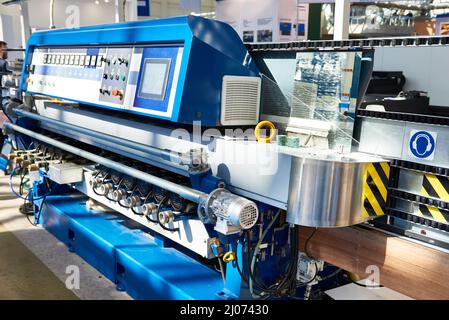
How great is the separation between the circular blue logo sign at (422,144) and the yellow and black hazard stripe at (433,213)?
0.19 m

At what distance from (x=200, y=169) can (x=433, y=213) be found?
0.89 metres

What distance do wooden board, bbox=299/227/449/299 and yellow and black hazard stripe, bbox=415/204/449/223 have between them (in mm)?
110

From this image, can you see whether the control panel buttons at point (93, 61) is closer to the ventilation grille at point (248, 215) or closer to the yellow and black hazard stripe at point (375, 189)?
the ventilation grille at point (248, 215)

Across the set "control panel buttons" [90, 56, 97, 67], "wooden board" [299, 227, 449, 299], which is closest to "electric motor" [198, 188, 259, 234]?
"wooden board" [299, 227, 449, 299]

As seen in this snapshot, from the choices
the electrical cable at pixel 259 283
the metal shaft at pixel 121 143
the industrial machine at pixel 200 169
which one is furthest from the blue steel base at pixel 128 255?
the metal shaft at pixel 121 143

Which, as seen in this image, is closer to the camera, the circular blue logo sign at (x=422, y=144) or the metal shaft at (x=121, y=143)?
the circular blue logo sign at (x=422, y=144)

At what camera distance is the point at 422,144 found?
1.55 m

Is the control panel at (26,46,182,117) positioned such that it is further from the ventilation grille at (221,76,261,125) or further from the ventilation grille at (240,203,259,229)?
the ventilation grille at (240,203,259,229)

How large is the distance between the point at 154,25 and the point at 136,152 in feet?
2.05

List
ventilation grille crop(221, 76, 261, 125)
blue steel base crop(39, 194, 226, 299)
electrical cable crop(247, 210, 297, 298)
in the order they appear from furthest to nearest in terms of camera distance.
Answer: blue steel base crop(39, 194, 226, 299)
ventilation grille crop(221, 76, 261, 125)
electrical cable crop(247, 210, 297, 298)

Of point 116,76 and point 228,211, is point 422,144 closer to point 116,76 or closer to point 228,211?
point 228,211

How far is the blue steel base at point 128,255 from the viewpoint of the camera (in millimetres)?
2113

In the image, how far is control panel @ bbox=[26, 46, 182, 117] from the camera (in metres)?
2.02

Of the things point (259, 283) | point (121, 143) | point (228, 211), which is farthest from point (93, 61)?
point (259, 283)
